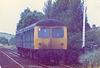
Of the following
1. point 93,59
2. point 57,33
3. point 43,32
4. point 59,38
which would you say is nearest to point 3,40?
point 43,32

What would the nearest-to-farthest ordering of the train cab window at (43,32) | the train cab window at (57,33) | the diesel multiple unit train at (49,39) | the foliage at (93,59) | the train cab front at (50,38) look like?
the foliage at (93,59)
the diesel multiple unit train at (49,39)
the train cab front at (50,38)
the train cab window at (43,32)
the train cab window at (57,33)

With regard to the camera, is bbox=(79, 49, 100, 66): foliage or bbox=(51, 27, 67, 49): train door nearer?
bbox=(79, 49, 100, 66): foliage

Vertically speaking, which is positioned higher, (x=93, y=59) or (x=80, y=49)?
(x=80, y=49)

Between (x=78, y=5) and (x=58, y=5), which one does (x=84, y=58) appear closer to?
(x=78, y=5)

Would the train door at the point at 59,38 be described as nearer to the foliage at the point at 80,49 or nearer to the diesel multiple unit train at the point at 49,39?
the diesel multiple unit train at the point at 49,39

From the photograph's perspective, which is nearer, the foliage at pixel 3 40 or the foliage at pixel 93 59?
the foliage at pixel 93 59

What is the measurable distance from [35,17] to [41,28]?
1256 inches

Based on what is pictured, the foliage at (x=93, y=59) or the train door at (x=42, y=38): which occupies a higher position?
the train door at (x=42, y=38)

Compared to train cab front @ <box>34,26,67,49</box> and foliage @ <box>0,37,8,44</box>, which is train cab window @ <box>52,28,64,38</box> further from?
foliage @ <box>0,37,8,44</box>

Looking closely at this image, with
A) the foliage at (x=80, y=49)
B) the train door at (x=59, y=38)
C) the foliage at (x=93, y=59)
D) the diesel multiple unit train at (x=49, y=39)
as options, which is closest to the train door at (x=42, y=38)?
the diesel multiple unit train at (x=49, y=39)

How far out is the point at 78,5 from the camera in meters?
28.0

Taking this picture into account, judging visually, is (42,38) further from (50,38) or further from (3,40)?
(3,40)

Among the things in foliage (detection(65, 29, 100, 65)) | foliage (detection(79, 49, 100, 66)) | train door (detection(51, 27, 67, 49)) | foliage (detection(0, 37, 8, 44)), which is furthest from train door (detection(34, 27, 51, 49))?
foliage (detection(0, 37, 8, 44))

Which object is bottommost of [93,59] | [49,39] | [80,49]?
[93,59]
